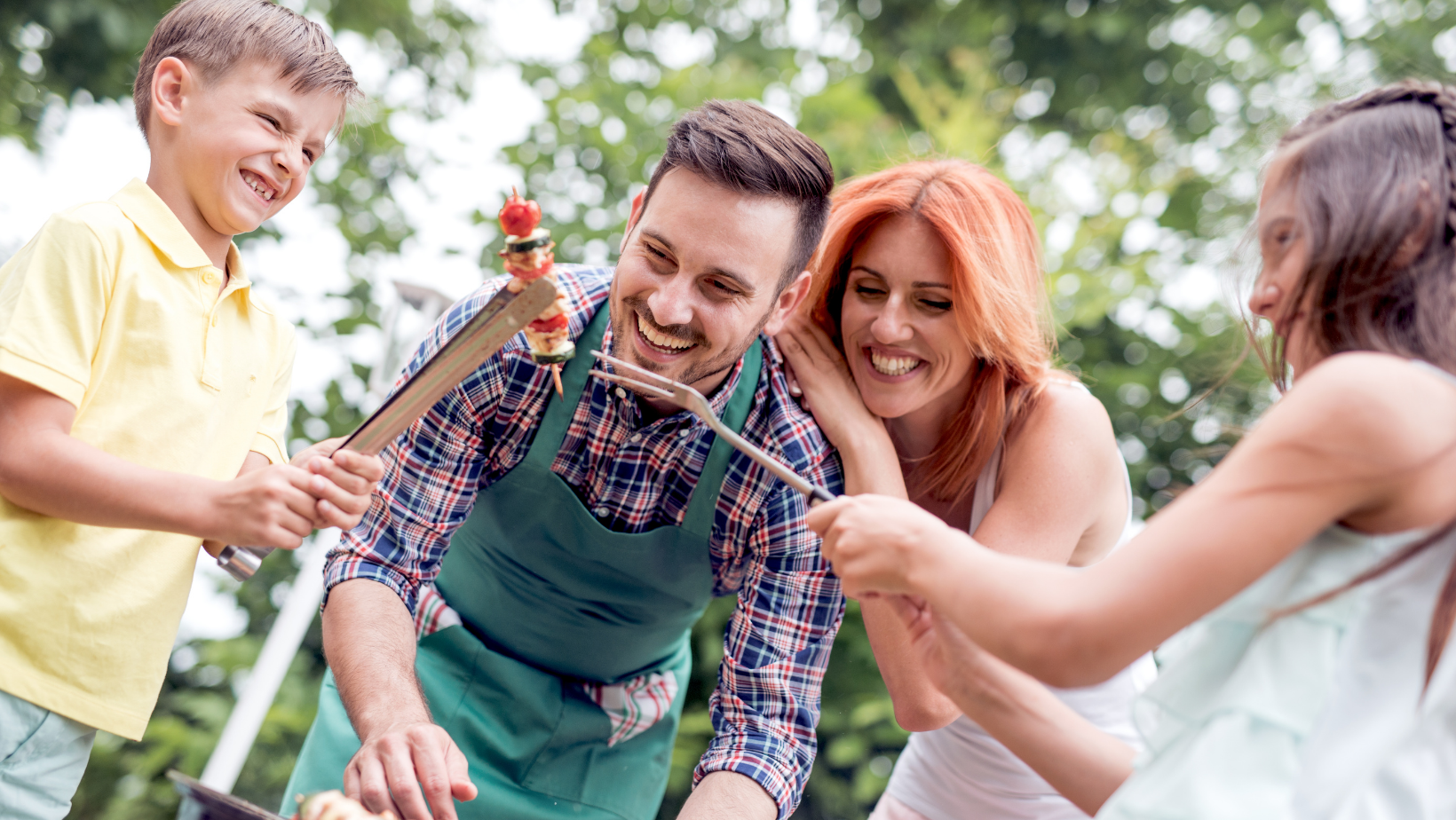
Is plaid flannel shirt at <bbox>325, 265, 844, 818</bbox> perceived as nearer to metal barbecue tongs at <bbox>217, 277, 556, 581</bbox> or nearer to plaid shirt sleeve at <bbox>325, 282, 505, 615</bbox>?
plaid shirt sleeve at <bbox>325, 282, 505, 615</bbox>

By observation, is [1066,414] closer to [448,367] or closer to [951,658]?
[951,658]

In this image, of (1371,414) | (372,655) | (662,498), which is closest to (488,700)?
(372,655)

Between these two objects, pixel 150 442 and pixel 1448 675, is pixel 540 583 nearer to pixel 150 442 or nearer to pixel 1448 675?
pixel 150 442

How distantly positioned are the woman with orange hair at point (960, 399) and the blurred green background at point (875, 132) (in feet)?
2.71

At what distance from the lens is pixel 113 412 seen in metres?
1.53

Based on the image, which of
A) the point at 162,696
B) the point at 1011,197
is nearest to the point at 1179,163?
the point at 1011,197

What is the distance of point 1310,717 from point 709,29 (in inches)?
190

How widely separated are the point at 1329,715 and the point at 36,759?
165 cm

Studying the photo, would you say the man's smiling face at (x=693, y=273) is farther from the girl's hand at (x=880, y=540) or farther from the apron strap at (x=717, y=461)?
the girl's hand at (x=880, y=540)

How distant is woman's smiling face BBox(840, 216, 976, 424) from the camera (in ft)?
6.93

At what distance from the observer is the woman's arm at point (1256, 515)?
3.36 feet

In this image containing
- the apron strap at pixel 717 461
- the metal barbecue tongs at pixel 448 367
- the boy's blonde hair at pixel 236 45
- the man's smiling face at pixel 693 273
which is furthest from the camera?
the apron strap at pixel 717 461

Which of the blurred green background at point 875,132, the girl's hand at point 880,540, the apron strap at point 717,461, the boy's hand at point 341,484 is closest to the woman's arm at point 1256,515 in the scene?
the girl's hand at point 880,540

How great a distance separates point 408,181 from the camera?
4352 mm
